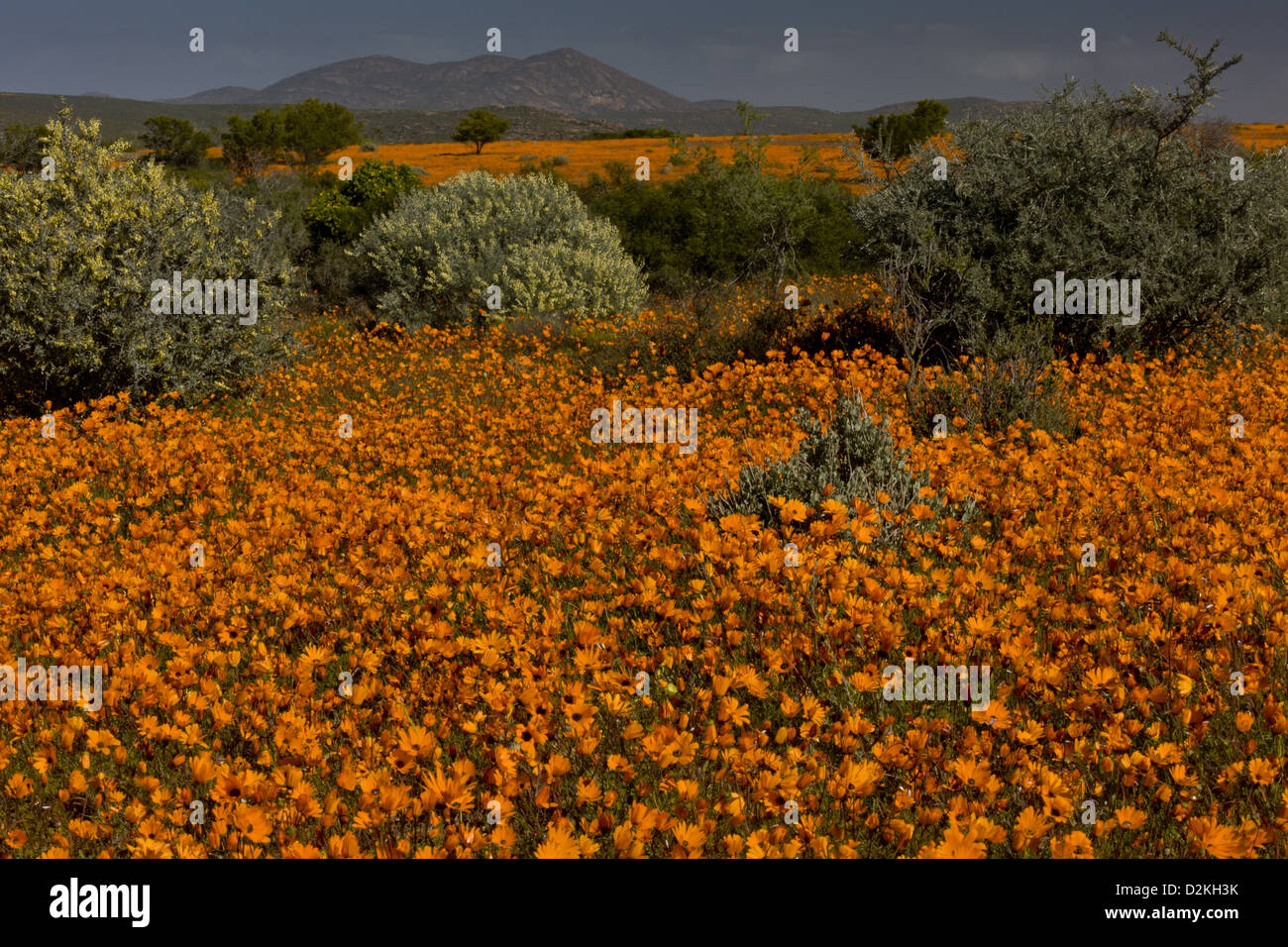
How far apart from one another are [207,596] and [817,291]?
12395 mm

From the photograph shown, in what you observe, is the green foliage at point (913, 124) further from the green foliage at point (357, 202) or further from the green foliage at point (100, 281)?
the green foliage at point (100, 281)

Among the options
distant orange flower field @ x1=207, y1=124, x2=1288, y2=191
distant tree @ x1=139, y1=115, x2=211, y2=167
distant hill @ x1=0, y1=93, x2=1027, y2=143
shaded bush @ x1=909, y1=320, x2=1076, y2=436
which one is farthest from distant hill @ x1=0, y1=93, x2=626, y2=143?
shaded bush @ x1=909, y1=320, x2=1076, y2=436

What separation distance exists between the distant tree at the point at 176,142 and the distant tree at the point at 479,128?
1764 cm

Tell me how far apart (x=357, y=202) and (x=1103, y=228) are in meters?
21.9

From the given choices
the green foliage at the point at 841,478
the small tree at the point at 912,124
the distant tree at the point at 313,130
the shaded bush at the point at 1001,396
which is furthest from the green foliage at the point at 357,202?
the distant tree at the point at 313,130

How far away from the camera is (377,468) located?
7578 millimetres

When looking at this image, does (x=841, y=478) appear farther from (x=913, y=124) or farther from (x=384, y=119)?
(x=384, y=119)

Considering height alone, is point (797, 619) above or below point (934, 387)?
below

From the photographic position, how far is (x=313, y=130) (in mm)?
59938
